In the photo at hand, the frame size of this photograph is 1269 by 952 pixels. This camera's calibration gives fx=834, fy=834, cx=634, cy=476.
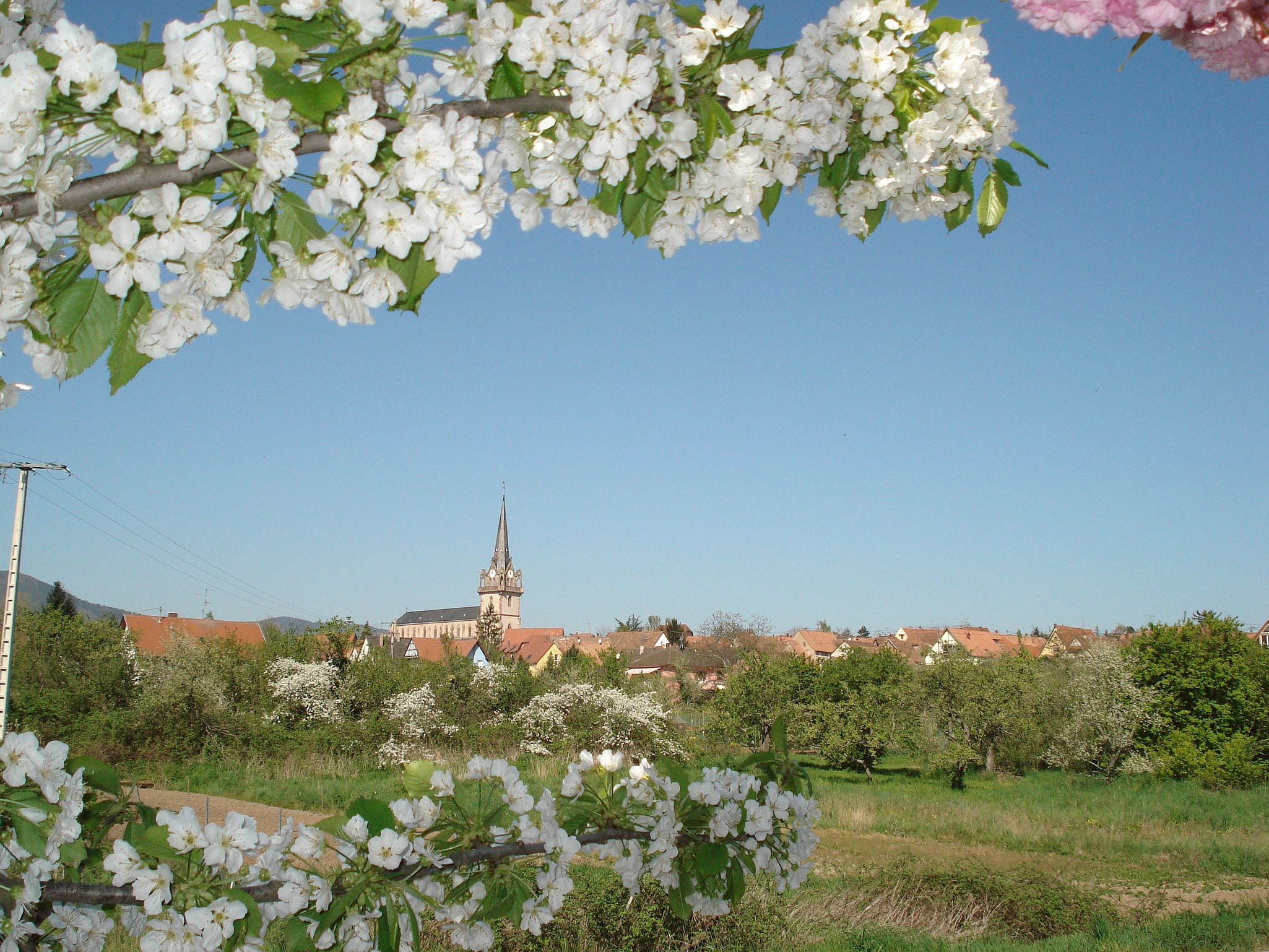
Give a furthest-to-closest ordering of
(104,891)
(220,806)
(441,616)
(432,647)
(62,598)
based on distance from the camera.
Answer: (441,616)
(432,647)
(62,598)
(220,806)
(104,891)

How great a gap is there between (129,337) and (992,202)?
116 centimetres

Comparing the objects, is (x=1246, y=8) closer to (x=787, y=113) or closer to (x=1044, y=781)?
(x=787, y=113)

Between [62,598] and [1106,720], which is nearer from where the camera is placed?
[1106,720]

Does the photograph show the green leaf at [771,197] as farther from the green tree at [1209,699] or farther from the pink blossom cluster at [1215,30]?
the green tree at [1209,699]

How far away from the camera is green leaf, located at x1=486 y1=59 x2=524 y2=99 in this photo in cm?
98

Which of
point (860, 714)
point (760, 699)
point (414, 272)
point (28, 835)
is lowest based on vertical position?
point (860, 714)

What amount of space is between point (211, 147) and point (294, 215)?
12 centimetres

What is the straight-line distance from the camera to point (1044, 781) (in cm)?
1912

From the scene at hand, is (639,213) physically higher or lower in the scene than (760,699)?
higher

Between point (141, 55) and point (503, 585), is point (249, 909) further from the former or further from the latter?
point (503, 585)

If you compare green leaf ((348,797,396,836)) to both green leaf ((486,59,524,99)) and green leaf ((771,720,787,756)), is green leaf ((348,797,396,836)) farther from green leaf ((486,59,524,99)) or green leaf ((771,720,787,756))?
green leaf ((486,59,524,99))

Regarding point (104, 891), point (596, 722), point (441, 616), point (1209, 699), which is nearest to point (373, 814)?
point (104, 891)

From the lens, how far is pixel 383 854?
1.37 m

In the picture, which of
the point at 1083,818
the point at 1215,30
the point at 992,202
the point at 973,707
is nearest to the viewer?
the point at 1215,30
